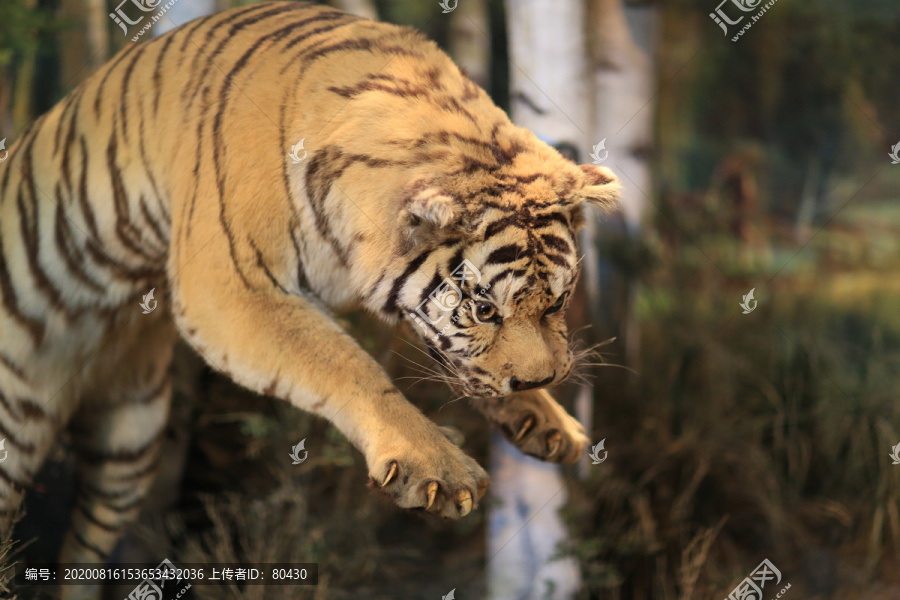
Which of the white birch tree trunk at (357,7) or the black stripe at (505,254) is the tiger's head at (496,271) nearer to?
the black stripe at (505,254)

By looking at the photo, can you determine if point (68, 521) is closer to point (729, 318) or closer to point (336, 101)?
point (336, 101)

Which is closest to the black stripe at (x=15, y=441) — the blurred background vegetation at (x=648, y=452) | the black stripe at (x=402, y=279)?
the blurred background vegetation at (x=648, y=452)

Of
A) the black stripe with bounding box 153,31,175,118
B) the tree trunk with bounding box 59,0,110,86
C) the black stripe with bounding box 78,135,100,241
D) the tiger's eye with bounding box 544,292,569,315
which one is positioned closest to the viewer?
the tiger's eye with bounding box 544,292,569,315

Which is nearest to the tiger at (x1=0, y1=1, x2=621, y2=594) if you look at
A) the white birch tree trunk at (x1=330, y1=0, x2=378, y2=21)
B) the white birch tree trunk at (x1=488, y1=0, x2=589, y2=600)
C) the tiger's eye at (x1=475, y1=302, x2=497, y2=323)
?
the tiger's eye at (x1=475, y1=302, x2=497, y2=323)

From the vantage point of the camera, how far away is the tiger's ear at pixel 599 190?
199 cm

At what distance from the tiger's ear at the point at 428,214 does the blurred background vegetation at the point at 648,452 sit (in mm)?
1192

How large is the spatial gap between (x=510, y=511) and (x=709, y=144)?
653cm

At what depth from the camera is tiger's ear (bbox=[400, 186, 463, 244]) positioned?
174 cm

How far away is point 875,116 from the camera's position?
624cm

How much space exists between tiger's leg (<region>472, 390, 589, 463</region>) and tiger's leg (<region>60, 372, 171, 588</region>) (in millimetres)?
1547

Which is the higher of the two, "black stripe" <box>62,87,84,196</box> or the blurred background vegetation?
"black stripe" <box>62,87,84,196</box>

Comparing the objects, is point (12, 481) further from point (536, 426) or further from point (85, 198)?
point (536, 426)

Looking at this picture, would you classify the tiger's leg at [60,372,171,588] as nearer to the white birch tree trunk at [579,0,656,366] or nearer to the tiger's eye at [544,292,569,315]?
the tiger's eye at [544,292,569,315]

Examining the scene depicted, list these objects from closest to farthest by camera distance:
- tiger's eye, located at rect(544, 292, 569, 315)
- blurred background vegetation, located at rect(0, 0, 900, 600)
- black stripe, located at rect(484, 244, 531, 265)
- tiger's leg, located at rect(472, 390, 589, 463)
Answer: black stripe, located at rect(484, 244, 531, 265) < tiger's eye, located at rect(544, 292, 569, 315) < tiger's leg, located at rect(472, 390, 589, 463) < blurred background vegetation, located at rect(0, 0, 900, 600)
